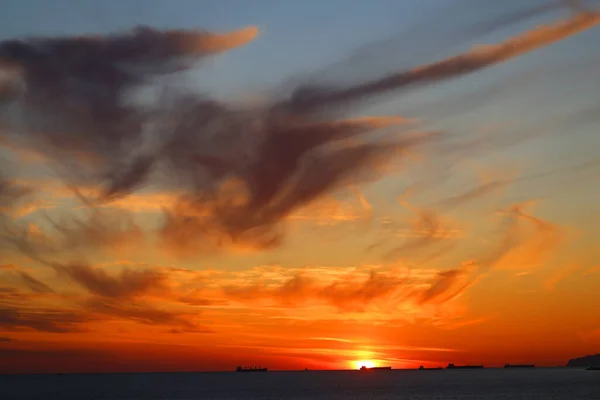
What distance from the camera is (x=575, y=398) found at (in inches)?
7825

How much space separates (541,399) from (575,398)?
32.0 ft

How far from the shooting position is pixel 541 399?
200 meters
